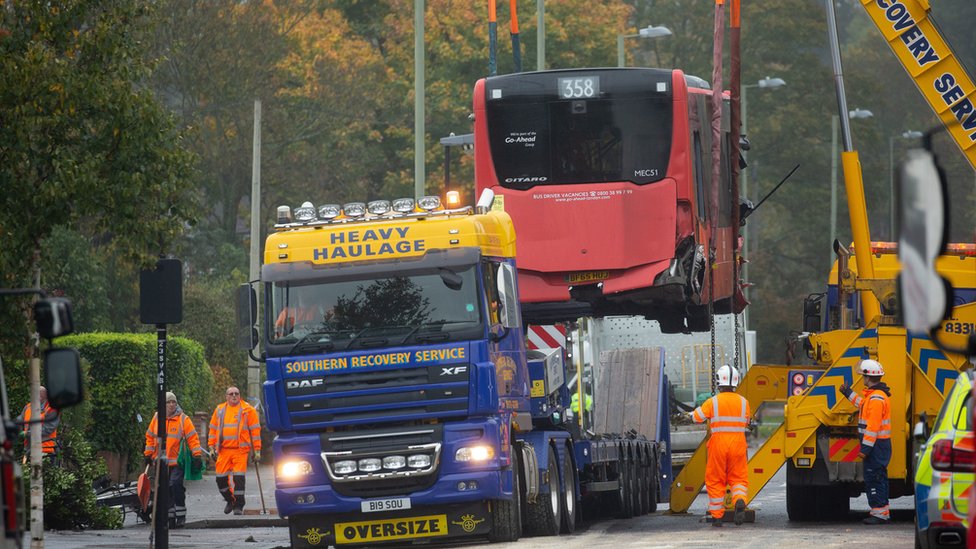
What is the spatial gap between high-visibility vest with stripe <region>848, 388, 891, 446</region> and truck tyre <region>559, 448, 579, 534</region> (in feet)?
9.63

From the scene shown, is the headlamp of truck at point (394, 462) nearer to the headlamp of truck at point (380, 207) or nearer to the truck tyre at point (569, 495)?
the headlamp of truck at point (380, 207)

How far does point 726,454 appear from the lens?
19.5 metres

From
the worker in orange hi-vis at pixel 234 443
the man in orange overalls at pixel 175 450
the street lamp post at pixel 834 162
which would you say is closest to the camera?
the man in orange overalls at pixel 175 450

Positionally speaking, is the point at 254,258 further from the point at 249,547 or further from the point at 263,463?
the point at 249,547

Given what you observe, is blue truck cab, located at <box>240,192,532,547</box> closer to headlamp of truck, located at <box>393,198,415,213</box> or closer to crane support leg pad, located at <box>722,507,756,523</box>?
headlamp of truck, located at <box>393,198,415,213</box>

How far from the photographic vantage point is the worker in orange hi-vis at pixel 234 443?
23516 mm

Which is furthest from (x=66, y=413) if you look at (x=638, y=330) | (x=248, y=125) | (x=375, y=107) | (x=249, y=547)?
(x=375, y=107)

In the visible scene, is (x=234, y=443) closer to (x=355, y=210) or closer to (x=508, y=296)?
(x=355, y=210)

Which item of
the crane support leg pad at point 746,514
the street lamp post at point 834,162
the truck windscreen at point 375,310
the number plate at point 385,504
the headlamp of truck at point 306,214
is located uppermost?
the street lamp post at point 834,162

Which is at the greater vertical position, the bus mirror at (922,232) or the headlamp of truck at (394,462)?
the bus mirror at (922,232)

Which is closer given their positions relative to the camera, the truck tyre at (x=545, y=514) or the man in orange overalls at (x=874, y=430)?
the truck tyre at (x=545, y=514)

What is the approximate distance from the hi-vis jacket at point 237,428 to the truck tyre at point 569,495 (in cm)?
501

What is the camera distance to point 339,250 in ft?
57.3

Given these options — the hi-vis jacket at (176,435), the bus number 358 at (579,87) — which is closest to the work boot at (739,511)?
the bus number 358 at (579,87)
